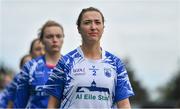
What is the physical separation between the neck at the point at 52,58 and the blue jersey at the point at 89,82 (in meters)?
2.85

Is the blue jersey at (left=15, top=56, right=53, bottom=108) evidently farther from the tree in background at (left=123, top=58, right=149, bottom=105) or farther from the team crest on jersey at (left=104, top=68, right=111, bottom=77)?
the tree in background at (left=123, top=58, right=149, bottom=105)

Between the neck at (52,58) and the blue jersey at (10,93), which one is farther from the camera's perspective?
the blue jersey at (10,93)

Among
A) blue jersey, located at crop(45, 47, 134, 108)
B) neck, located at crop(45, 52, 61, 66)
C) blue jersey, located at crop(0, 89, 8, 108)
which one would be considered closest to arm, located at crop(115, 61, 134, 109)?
blue jersey, located at crop(45, 47, 134, 108)

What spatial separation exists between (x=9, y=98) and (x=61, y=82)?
5641 millimetres

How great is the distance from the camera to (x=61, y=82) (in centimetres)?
852

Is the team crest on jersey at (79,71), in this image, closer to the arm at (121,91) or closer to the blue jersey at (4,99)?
the arm at (121,91)

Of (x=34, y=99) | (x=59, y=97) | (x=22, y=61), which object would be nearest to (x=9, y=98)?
(x=22, y=61)

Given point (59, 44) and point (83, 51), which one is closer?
point (83, 51)

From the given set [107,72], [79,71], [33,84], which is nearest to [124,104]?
[107,72]

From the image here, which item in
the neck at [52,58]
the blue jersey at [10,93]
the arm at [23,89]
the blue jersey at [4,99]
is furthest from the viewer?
the blue jersey at [4,99]

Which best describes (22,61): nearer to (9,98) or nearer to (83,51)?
(9,98)

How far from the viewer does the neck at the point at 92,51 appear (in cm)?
846

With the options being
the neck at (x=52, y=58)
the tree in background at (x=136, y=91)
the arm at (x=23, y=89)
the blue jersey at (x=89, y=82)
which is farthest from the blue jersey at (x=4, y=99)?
the tree in background at (x=136, y=91)

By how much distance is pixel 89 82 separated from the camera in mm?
8328
